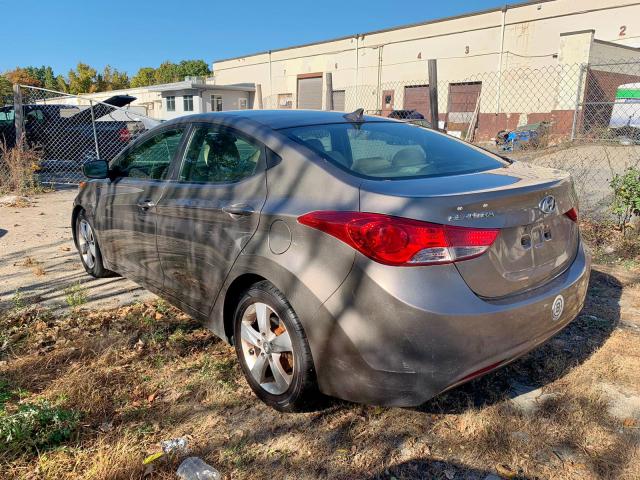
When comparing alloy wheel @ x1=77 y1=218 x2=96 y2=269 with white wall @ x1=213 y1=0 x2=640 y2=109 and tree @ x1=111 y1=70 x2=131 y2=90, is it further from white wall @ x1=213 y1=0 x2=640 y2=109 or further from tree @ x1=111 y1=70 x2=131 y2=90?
tree @ x1=111 y1=70 x2=131 y2=90

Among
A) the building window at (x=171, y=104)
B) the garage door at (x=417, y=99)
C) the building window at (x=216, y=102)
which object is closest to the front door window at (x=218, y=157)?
the garage door at (x=417, y=99)

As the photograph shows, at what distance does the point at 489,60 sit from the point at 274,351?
29576 millimetres

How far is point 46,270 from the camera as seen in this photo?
17.1 ft

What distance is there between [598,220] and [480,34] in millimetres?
25899

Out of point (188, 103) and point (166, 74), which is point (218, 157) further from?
point (166, 74)

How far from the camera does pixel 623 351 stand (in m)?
3.36

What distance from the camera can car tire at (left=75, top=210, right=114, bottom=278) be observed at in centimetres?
473

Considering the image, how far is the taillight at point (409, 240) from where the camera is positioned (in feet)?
7.00

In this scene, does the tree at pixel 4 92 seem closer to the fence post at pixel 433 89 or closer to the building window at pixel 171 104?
the building window at pixel 171 104

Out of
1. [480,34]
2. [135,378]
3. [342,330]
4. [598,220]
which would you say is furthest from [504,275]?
[480,34]

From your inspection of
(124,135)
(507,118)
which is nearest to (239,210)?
(124,135)

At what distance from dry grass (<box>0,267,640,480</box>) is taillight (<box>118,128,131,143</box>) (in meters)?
9.80

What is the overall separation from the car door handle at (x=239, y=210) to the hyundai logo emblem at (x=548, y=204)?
1473 millimetres

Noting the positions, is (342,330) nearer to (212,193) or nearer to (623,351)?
(212,193)
